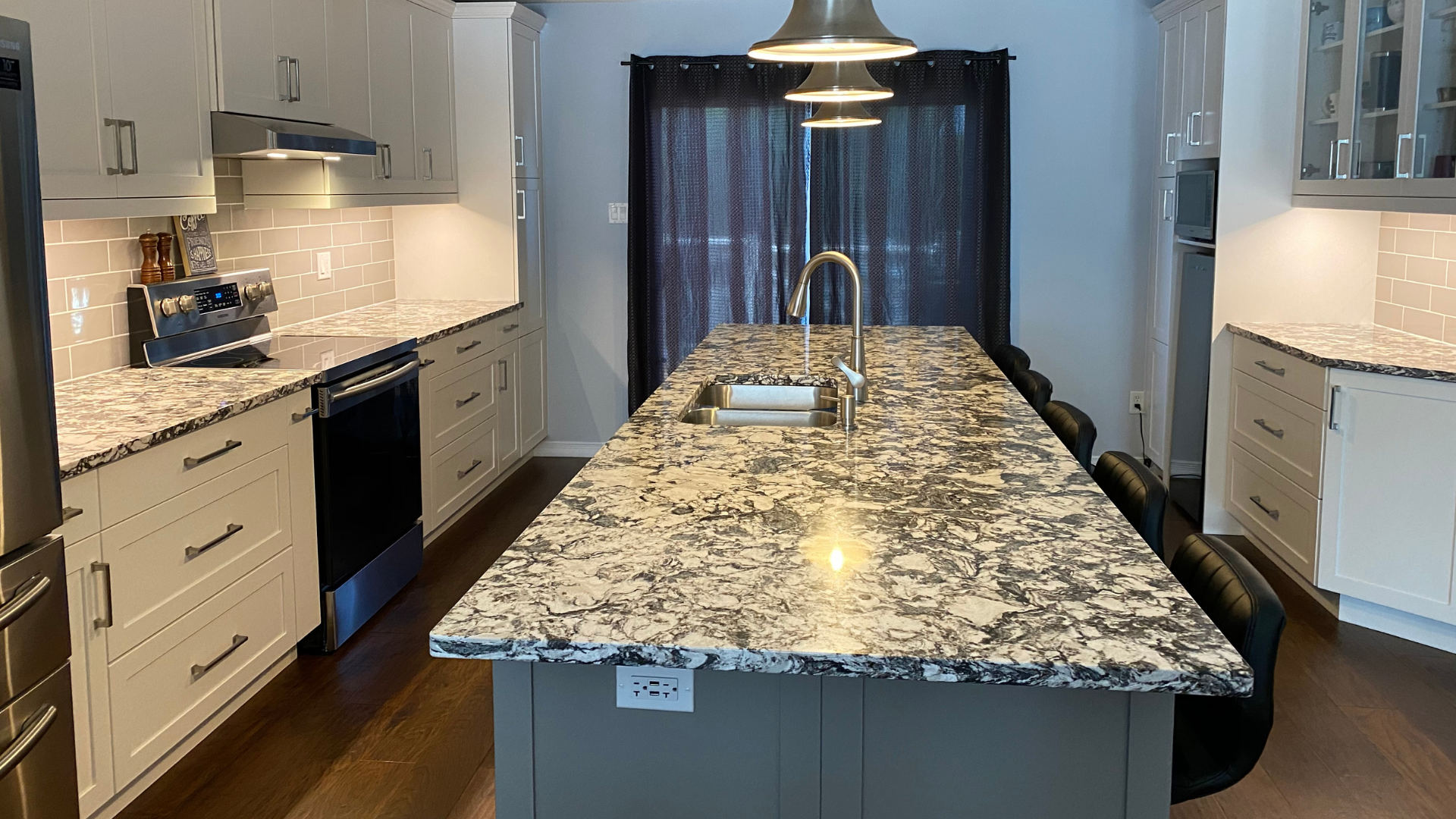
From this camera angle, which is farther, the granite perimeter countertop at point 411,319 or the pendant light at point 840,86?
the granite perimeter countertop at point 411,319

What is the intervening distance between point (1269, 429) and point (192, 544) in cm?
362

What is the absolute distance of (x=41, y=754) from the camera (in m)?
2.27

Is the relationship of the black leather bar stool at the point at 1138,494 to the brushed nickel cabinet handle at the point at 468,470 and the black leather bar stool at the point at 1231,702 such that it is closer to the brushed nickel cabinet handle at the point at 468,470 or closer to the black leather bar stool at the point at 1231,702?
the black leather bar stool at the point at 1231,702

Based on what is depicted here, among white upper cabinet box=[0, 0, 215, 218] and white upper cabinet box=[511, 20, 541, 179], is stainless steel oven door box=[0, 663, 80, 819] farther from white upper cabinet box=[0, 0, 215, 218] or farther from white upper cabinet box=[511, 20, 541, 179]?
white upper cabinet box=[511, 20, 541, 179]

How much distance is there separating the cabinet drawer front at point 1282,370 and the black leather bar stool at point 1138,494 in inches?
67.7

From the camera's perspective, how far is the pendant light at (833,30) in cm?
224

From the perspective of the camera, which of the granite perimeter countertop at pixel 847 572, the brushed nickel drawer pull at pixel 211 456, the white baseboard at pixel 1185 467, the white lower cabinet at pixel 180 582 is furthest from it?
the white baseboard at pixel 1185 467

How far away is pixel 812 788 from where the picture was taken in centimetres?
159

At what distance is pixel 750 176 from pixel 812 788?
470 cm

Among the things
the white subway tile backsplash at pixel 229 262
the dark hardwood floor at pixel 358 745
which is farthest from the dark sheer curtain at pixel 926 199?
the dark hardwood floor at pixel 358 745

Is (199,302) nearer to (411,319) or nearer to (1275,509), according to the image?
(411,319)

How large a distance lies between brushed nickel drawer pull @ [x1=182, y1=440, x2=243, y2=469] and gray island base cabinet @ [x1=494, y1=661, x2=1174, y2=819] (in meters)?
1.58

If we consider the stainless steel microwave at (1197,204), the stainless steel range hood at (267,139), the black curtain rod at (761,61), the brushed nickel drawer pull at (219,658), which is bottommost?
the brushed nickel drawer pull at (219,658)

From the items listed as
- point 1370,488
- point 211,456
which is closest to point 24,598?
point 211,456
